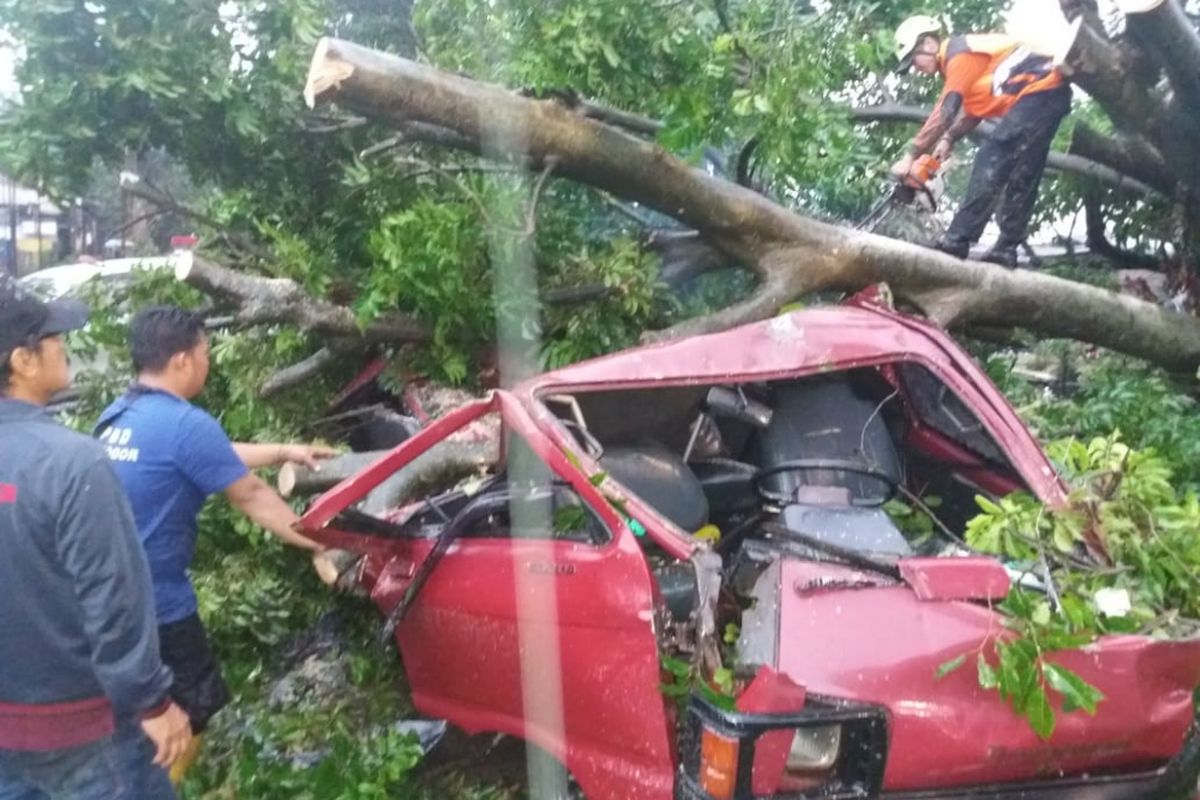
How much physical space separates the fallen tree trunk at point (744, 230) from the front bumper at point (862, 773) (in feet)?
8.03

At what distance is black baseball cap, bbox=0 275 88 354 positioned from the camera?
2.11 m

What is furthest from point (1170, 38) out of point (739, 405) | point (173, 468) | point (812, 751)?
point (173, 468)

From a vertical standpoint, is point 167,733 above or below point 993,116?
below

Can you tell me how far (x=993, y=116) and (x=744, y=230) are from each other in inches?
53.6

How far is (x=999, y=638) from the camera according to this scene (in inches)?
85.8

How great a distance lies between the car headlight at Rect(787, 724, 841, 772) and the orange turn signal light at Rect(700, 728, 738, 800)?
0.17m

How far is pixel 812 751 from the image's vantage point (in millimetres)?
2180

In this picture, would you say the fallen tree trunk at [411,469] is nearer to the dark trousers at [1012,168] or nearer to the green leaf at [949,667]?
the green leaf at [949,667]

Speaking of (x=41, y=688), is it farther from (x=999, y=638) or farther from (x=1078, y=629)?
(x=1078, y=629)

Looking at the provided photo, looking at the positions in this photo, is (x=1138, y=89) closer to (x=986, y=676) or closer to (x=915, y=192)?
(x=915, y=192)

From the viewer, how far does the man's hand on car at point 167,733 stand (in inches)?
84.7

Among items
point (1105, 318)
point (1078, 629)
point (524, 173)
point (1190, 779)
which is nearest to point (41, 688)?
point (1078, 629)

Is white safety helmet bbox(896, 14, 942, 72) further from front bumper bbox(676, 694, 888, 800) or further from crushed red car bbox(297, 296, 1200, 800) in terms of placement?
front bumper bbox(676, 694, 888, 800)

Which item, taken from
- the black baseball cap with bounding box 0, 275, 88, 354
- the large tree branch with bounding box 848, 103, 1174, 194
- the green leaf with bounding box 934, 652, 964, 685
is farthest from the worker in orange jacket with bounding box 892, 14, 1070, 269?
the black baseball cap with bounding box 0, 275, 88, 354
